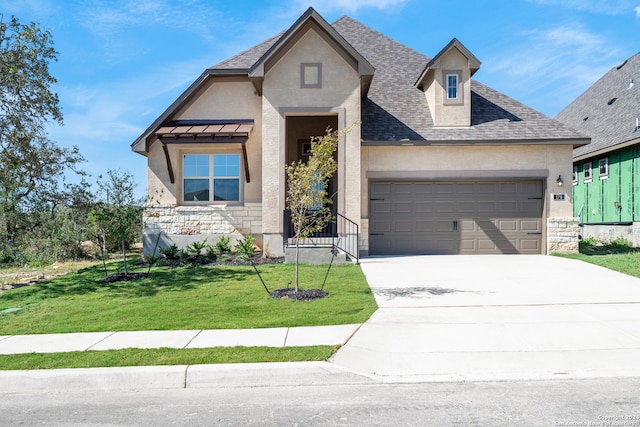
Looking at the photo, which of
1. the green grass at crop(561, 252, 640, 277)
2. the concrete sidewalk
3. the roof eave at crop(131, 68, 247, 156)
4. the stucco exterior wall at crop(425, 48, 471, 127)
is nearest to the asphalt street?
the concrete sidewalk

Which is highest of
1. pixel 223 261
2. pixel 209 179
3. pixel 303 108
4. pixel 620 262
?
pixel 303 108

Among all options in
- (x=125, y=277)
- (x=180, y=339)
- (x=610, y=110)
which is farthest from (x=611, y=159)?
(x=180, y=339)

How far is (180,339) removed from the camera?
577 centimetres

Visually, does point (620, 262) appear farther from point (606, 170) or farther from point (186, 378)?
point (186, 378)

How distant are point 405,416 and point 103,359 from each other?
359 centimetres

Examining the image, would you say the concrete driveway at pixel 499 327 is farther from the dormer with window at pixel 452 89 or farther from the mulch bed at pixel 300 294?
the dormer with window at pixel 452 89

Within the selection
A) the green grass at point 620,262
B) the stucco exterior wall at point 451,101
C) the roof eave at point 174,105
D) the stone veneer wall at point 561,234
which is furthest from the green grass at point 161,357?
the stone veneer wall at point 561,234

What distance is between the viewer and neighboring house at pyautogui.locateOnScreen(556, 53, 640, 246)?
18.5m

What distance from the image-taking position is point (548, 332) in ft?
19.3

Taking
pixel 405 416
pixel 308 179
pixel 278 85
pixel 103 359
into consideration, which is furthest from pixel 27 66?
pixel 405 416

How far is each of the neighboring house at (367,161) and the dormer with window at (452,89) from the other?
0.04 m

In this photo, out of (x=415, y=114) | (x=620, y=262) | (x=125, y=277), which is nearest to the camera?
(x=125, y=277)

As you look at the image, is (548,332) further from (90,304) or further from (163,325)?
(90,304)

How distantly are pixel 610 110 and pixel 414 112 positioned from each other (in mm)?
13064
